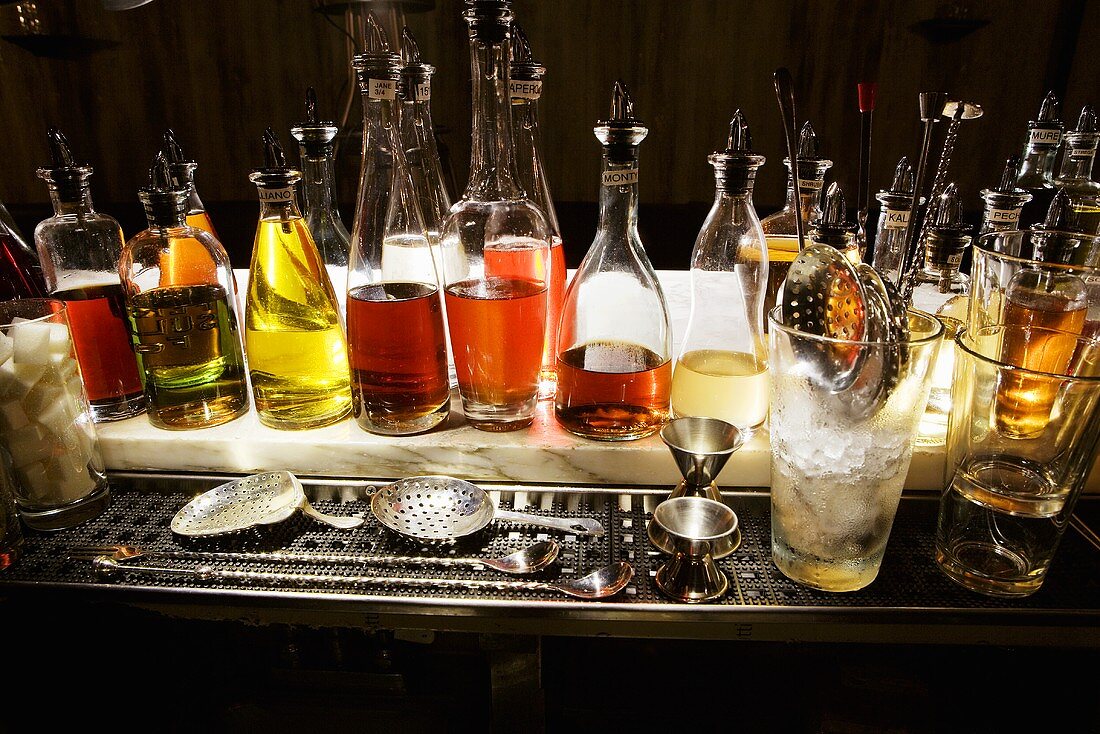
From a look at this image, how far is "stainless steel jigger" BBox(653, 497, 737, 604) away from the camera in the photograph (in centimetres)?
68

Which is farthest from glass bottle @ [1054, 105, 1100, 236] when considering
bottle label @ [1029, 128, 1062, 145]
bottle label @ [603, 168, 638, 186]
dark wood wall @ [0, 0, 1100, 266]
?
dark wood wall @ [0, 0, 1100, 266]

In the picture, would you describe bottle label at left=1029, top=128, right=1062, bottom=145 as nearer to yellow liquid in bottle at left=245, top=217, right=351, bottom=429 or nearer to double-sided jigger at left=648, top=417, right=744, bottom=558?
double-sided jigger at left=648, top=417, right=744, bottom=558

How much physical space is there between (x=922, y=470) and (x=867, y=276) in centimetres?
32

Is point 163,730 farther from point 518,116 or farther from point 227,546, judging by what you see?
point 518,116

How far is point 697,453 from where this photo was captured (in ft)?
2.30

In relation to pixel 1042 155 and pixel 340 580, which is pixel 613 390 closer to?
pixel 340 580

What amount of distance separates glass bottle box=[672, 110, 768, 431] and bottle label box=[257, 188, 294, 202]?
1.59ft

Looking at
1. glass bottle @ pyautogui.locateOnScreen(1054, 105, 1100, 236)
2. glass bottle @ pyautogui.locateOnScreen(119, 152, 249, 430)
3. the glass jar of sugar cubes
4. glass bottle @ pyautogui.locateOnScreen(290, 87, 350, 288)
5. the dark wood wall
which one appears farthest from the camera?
A: the dark wood wall

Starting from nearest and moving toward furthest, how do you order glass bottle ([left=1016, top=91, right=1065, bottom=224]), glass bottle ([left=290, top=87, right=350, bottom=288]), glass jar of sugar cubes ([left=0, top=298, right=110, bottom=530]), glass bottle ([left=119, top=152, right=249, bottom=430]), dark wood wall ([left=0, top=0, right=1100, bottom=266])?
glass jar of sugar cubes ([left=0, top=298, right=110, bottom=530])
glass bottle ([left=119, top=152, right=249, bottom=430])
glass bottle ([left=290, top=87, right=350, bottom=288])
glass bottle ([left=1016, top=91, right=1065, bottom=224])
dark wood wall ([left=0, top=0, right=1100, bottom=266])

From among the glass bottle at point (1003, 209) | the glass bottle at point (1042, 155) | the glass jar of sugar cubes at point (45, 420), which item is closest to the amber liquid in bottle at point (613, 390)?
the glass jar of sugar cubes at point (45, 420)

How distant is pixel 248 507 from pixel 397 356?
232mm

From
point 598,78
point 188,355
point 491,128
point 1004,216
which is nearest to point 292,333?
point 188,355

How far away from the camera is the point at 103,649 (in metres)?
0.74

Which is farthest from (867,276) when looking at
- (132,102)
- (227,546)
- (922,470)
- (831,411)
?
(132,102)
